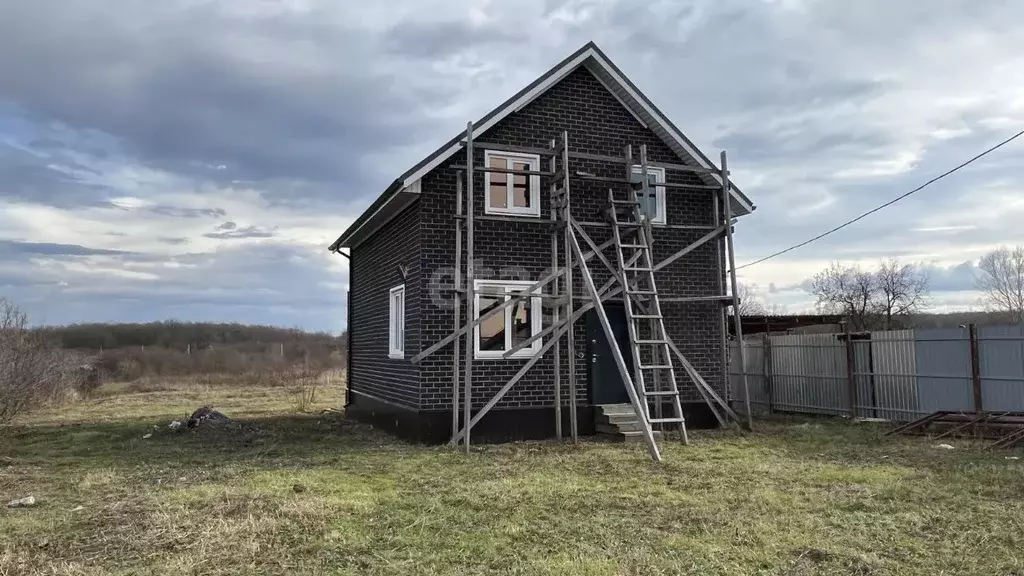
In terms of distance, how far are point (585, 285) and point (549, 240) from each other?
998 millimetres

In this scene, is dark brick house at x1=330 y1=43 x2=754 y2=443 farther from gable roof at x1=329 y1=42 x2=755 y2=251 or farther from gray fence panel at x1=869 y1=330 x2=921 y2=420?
gray fence panel at x1=869 y1=330 x2=921 y2=420

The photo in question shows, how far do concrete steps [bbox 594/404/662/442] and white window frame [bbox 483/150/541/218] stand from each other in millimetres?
3464

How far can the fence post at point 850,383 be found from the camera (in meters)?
14.0

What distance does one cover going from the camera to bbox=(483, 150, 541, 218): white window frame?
12.0 m

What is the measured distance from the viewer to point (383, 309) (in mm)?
14234

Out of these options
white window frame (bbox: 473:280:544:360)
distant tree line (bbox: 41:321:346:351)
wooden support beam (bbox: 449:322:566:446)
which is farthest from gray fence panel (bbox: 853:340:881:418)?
distant tree line (bbox: 41:321:346:351)

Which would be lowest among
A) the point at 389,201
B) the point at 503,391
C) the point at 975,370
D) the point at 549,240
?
the point at 503,391

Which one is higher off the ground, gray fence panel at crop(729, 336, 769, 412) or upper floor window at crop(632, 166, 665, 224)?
upper floor window at crop(632, 166, 665, 224)

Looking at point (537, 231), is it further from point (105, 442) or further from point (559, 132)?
point (105, 442)

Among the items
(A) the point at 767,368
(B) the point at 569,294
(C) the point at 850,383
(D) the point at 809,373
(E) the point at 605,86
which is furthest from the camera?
(A) the point at 767,368

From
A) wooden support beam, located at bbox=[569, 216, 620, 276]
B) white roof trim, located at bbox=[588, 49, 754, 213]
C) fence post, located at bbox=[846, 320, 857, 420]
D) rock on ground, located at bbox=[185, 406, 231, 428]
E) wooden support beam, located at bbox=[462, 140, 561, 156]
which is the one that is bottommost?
rock on ground, located at bbox=[185, 406, 231, 428]

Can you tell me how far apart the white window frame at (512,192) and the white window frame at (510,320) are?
118 centimetres

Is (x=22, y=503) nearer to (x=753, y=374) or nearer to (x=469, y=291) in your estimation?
(x=469, y=291)

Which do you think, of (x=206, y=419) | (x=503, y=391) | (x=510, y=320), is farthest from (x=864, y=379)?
(x=206, y=419)
